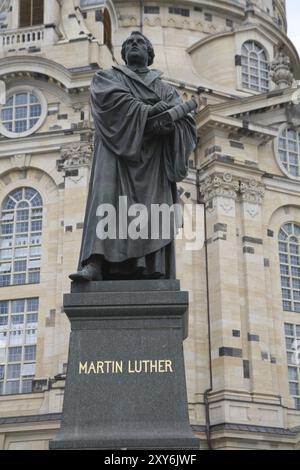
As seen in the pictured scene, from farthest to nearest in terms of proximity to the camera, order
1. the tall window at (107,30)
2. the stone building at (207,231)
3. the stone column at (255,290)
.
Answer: the tall window at (107,30) < the stone column at (255,290) < the stone building at (207,231)

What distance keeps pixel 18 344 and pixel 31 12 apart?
1228cm

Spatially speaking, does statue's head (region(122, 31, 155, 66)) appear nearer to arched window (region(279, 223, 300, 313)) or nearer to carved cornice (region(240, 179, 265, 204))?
carved cornice (region(240, 179, 265, 204))

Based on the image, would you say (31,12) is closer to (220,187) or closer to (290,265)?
(220,187)

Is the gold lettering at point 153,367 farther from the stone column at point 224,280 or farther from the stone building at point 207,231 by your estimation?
the stone column at point 224,280

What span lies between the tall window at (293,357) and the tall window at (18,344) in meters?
8.54

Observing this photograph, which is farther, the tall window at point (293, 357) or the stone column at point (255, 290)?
the tall window at point (293, 357)

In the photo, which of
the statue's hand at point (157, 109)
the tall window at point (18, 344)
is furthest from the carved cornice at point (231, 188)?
the statue's hand at point (157, 109)

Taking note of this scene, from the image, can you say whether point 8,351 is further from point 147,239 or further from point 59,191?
point 147,239

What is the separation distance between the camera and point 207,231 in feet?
86.6

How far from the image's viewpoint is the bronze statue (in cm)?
749

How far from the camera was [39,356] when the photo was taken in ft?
78.8

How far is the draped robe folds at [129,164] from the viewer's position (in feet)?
24.6

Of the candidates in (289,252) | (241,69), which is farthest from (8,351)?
(241,69)

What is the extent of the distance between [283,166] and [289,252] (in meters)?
3.28
